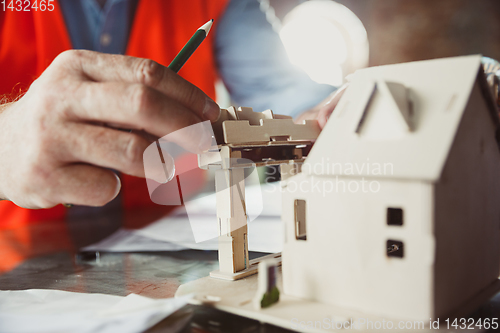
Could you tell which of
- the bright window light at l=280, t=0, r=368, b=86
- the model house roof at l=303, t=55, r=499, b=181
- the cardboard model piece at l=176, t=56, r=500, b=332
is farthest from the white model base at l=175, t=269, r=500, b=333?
the bright window light at l=280, t=0, r=368, b=86

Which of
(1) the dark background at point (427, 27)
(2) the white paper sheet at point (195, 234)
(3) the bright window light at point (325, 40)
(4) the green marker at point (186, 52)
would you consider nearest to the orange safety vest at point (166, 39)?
(3) the bright window light at point (325, 40)

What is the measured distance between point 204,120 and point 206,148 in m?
0.06

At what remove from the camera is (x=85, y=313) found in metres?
0.48

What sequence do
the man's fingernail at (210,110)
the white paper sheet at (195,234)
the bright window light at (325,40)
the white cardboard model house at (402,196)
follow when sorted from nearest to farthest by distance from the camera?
the white cardboard model house at (402,196), the man's fingernail at (210,110), the white paper sheet at (195,234), the bright window light at (325,40)

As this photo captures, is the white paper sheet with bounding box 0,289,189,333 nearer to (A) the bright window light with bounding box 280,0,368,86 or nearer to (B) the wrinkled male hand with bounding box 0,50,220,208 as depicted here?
(B) the wrinkled male hand with bounding box 0,50,220,208

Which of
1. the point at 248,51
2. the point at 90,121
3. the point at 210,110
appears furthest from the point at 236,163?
the point at 248,51

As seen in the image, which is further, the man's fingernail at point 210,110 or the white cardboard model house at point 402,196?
the man's fingernail at point 210,110

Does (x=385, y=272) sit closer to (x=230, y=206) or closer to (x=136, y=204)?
(x=230, y=206)

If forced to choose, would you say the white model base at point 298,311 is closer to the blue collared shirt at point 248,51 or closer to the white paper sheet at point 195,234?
the white paper sheet at point 195,234

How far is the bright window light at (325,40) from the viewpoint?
1519 mm

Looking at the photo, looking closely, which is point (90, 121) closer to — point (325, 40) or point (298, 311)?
point (298, 311)

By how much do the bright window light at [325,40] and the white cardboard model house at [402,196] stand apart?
1.08 meters

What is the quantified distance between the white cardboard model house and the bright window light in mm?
1077

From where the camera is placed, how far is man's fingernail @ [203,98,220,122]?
526mm
